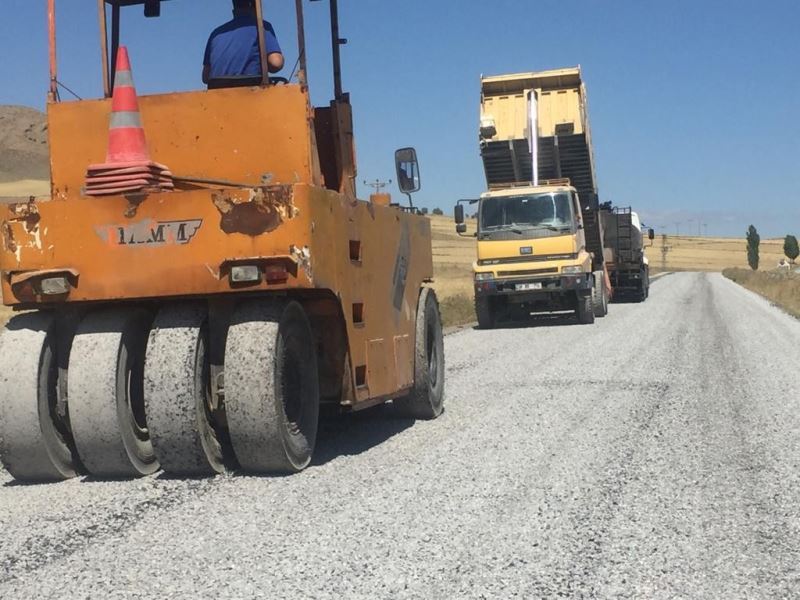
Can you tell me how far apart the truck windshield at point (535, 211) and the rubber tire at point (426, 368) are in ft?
32.0

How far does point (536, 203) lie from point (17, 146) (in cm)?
11195

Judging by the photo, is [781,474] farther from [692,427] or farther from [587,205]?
[587,205]

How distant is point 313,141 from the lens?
5617 millimetres

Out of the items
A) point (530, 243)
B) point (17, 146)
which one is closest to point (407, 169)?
point (530, 243)

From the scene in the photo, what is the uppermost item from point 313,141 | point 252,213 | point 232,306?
point 313,141

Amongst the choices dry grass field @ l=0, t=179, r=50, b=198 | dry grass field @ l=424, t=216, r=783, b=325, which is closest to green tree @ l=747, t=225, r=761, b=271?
dry grass field @ l=424, t=216, r=783, b=325

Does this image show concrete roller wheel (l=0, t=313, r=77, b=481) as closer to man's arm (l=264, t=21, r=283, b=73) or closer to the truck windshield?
man's arm (l=264, t=21, r=283, b=73)

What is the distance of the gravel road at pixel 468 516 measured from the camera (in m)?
3.61

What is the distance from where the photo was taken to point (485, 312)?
17.9 meters

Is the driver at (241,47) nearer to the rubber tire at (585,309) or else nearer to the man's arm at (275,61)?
the man's arm at (275,61)

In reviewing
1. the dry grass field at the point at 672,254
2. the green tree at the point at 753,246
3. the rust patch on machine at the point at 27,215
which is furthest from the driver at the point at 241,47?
the green tree at the point at 753,246

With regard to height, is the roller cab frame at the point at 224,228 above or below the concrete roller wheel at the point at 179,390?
above

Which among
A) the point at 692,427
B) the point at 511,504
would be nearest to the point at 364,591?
the point at 511,504

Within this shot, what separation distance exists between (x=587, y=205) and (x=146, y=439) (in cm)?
1589
